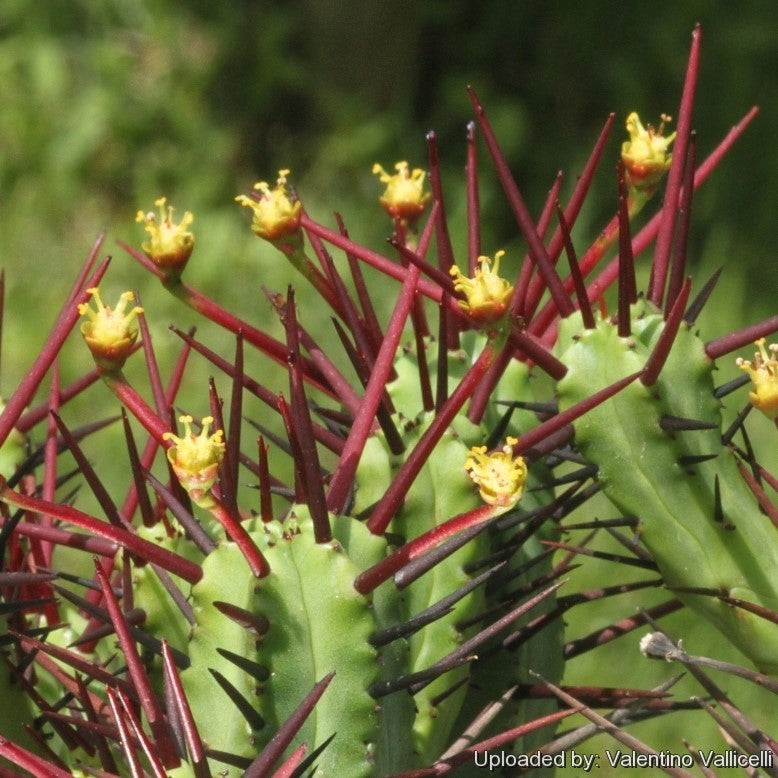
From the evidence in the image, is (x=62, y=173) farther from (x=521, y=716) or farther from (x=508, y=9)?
(x=521, y=716)

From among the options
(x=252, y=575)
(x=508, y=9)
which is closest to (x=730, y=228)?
(x=508, y=9)

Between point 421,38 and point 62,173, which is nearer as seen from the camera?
point 62,173

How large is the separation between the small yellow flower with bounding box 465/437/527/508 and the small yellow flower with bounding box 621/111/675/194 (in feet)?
0.88

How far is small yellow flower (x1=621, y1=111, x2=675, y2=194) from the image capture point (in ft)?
2.94

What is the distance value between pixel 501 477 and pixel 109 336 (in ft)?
0.81

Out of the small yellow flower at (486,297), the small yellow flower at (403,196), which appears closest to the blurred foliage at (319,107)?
the small yellow flower at (403,196)


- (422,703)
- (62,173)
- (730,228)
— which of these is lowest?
(422,703)

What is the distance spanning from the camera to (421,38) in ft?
12.9

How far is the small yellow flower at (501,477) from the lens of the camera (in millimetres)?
692

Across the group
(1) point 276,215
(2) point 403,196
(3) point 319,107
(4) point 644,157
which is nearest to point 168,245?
(1) point 276,215

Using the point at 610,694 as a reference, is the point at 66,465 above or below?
above

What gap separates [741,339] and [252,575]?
348 millimetres

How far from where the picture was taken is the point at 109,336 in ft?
2.55

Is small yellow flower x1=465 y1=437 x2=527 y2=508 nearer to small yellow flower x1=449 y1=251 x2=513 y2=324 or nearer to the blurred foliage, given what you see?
small yellow flower x1=449 y1=251 x2=513 y2=324
